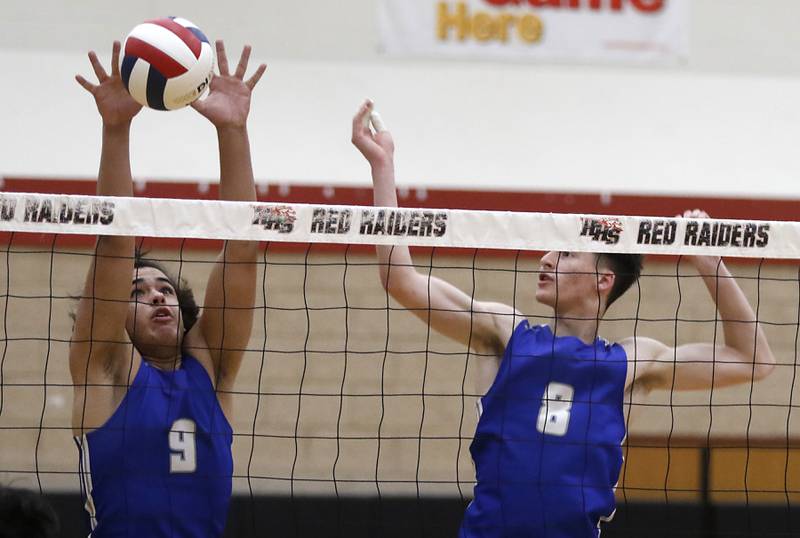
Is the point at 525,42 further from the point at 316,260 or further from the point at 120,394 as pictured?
the point at 120,394

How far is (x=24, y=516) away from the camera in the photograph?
204cm

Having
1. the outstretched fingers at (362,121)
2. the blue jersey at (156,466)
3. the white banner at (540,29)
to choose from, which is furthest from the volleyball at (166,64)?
the white banner at (540,29)

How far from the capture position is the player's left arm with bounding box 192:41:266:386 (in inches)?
134

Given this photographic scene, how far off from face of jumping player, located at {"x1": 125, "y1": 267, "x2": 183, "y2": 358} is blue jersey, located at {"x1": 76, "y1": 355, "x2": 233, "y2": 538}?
12cm

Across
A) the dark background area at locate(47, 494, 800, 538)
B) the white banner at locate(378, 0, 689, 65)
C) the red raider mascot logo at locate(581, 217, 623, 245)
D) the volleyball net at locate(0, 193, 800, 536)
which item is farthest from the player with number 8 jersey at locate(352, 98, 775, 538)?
the white banner at locate(378, 0, 689, 65)

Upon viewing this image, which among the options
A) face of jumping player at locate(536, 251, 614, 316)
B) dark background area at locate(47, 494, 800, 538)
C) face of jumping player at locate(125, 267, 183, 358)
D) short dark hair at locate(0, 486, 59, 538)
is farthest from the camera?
dark background area at locate(47, 494, 800, 538)

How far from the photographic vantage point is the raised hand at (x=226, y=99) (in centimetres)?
339

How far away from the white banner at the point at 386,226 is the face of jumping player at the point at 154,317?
16 cm

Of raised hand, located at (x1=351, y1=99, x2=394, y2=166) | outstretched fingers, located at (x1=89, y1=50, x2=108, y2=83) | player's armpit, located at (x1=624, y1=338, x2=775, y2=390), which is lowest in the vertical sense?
player's armpit, located at (x1=624, y1=338, x2=775, y2=390)

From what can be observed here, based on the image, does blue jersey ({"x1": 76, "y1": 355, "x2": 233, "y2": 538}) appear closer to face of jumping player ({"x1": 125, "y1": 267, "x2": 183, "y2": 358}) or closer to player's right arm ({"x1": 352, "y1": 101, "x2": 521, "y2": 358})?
face of jumping player ({"x1": 125, "y1": 267, "x2": 183, "y2": 358})

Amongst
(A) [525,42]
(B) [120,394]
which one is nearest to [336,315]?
(A) [525,42]

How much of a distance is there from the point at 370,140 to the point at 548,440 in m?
1.11

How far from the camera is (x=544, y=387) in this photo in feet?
11.7

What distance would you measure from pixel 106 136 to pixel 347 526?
358 cm
